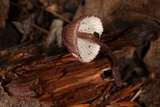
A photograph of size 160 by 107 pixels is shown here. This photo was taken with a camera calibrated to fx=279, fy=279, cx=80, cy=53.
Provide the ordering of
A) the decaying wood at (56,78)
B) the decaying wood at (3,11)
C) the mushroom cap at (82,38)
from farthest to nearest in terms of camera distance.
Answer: the decaying wood at (3,11) → the decaying wood at (56,78) → the mushroom cap at (82,38)

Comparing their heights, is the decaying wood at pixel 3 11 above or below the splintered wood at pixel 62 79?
above

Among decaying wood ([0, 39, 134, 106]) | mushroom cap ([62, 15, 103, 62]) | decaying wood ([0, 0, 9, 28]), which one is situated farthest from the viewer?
decaying wood ([0, 0, 9, 28])

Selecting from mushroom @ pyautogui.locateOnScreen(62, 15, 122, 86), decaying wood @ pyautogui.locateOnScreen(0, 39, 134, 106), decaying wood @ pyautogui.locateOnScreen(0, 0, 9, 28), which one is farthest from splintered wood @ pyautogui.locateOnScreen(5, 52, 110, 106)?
decaying wood @ pyautogui.locateOnScreen(0, 0, 9, 28)

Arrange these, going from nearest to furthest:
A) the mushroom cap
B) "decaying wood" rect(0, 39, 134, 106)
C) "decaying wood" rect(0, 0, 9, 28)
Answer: the mushroom cap, "decaying wood" rect(0, 39, 134, 106), "decaying wood" rect(0, 0, 9, 28)

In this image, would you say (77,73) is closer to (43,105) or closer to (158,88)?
(43,105)

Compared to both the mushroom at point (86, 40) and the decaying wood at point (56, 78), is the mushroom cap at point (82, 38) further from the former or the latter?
the decaying wood at point (56, 78)

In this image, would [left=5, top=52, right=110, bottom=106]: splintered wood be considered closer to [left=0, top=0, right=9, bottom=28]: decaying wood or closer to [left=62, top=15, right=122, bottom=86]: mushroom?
[left=62, top=15, right=122, bottom=86]: mushroom

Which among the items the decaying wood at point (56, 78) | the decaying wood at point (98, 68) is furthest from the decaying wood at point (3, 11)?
the decaying wood at point (56, 78)

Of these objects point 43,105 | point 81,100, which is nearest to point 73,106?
point 81,100
